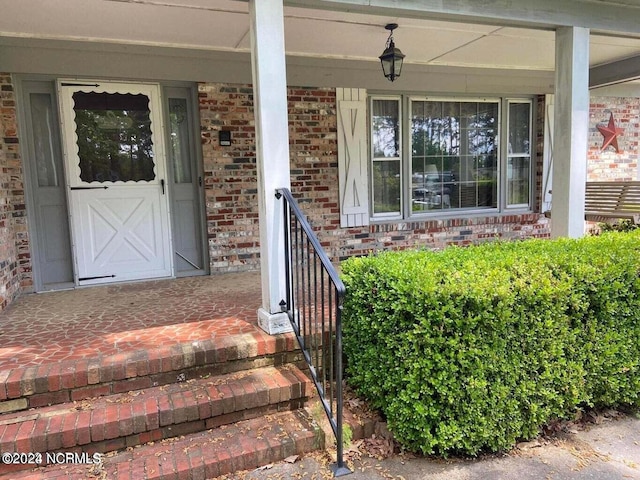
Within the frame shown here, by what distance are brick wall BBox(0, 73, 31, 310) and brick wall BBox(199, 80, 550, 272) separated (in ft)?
5.60

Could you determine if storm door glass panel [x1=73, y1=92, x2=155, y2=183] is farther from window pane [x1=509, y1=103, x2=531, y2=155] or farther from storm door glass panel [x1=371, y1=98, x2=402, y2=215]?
window pane [x1=509, y1=103, x2=531, y2=155]

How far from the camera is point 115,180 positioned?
15.0 feet

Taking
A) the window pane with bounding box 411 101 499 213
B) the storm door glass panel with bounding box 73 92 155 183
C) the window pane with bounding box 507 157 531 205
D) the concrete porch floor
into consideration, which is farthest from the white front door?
the window pane with bounding box 507 157 531 205

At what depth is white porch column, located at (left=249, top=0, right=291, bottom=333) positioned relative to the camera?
9.57ft

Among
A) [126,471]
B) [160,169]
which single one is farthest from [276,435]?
[160,169]

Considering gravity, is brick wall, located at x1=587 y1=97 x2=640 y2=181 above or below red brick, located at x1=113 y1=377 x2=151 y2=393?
above

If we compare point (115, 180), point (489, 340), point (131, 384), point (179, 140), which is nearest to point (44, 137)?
point (115, 180)

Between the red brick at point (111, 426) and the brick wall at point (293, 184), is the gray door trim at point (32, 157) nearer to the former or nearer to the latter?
the brick wall at point (293, 184)

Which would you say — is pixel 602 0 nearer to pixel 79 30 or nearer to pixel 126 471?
pixel 79 30

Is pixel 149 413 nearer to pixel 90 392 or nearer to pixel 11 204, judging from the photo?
pixel 90 392

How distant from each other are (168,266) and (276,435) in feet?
9.36

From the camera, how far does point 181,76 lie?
4578 millimetres

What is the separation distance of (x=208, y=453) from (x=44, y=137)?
11.7 ft

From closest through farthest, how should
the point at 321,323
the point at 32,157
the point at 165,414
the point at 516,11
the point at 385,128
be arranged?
the point at 165,414, the point at 321,323, the point at 516,11, the point at 32,157, the point at 385,128
